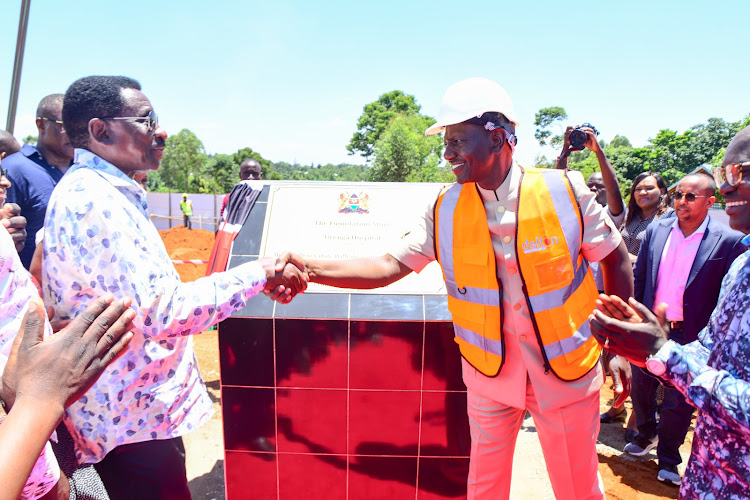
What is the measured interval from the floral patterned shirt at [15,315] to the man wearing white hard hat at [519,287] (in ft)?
5.36

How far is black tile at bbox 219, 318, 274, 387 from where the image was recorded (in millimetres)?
2527

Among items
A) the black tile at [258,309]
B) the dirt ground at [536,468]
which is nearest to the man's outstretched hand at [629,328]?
the black tile at [258,309]

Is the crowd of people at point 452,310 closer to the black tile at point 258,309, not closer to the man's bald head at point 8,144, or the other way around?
the black tile at point 258,309

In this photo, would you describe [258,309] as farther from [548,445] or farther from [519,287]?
[548,445]

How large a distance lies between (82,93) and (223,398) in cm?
164

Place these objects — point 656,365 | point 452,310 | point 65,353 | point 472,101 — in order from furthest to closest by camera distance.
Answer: point 452,310 → point 472,101 → point 656,365 → point 65,353

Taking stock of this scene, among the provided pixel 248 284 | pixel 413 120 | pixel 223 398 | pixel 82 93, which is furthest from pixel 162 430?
pixel 413 120

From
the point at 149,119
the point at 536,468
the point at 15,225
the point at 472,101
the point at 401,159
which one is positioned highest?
the point at 401,159

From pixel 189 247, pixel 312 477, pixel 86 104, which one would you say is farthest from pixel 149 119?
pixel 189 247

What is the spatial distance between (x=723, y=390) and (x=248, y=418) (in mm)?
2207

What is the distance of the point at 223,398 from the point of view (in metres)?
2.59

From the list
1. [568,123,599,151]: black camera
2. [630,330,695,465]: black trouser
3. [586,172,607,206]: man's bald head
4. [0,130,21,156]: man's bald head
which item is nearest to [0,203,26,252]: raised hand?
[0,130,21,156]: man's bald head

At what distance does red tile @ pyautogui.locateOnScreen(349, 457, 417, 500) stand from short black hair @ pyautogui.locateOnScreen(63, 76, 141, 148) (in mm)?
2107

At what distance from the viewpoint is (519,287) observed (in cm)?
210
